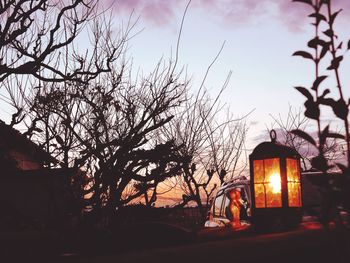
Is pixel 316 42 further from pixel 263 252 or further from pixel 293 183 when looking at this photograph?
pixel 293 183

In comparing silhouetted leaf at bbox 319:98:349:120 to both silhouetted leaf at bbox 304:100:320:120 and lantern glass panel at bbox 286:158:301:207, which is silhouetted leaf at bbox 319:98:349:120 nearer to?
silhouetted leaf at bbox 304:100:320:120

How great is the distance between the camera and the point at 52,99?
10.1 meters

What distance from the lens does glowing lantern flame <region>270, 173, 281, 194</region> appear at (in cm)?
527

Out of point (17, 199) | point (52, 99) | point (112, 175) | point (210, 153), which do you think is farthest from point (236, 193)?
point (210, 153)

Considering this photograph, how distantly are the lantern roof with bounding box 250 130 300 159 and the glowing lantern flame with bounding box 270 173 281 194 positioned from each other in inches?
9.6

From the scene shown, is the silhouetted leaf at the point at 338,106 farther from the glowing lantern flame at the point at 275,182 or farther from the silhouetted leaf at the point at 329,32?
the glowing lantern flame at the point at 275,182

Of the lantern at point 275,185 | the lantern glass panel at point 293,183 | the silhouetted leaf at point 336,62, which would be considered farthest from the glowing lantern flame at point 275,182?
the silhouetted leaf at point 336,62

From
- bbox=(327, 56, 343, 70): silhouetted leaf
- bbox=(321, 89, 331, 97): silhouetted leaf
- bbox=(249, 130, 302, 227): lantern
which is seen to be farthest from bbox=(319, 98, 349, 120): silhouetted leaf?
bbox=(249, 130, 302, 227): lantern

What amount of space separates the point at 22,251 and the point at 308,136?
2.87 m

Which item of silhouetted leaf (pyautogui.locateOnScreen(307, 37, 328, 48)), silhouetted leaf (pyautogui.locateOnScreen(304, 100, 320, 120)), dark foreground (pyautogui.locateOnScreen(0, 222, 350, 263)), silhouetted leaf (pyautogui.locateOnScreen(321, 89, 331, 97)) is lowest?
dark foreground (pyautogui.locateOnScreen(0, 222, 350, 263))

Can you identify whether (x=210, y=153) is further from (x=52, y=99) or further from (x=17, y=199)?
(x=52, y=99)

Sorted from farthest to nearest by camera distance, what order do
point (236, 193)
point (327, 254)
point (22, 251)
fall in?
point (236, 193)
point (22, 251)
point (327, 254)

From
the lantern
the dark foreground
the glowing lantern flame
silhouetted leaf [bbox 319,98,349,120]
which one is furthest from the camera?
the glowing lantern flame

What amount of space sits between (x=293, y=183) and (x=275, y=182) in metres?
0.25
